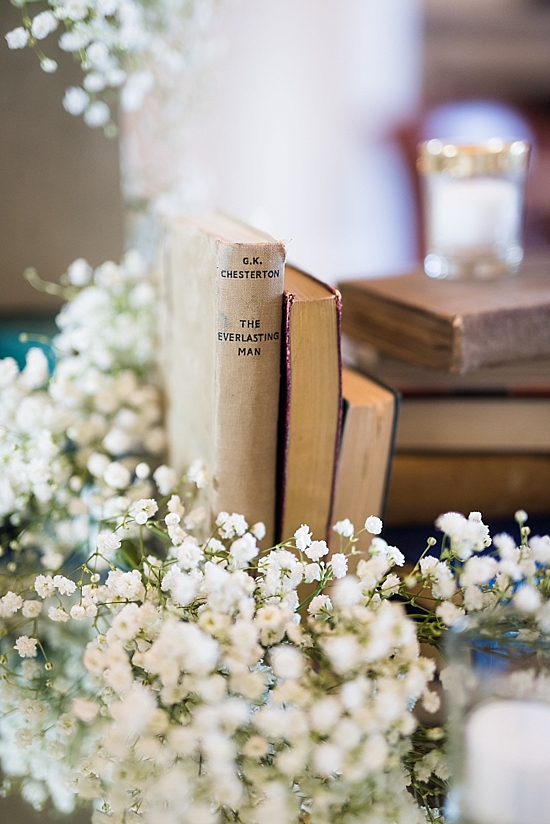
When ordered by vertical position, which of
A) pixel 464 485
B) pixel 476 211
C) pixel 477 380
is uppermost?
pixel 476 211

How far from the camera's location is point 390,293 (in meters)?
0.79

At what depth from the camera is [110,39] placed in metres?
0.75

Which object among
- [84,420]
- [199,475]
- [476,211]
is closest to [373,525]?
[199,475]

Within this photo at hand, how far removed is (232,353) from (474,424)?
0.32 metres

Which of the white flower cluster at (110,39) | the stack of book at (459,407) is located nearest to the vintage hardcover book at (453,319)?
the stack of book at (459,407)

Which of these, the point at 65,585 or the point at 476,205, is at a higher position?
the point at 476,205

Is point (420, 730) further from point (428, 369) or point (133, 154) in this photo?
point (133, 154)

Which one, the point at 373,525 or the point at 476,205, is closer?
the point at 373,525

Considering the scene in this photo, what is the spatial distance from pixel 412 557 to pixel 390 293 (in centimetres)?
26

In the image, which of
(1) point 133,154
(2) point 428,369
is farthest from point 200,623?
(1) point 133,154

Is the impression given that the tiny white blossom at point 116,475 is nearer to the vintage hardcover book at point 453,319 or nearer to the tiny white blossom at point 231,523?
the tiny white blossom at point 231,523

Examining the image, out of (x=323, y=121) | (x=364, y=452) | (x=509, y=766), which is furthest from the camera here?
(x=323, y=121)

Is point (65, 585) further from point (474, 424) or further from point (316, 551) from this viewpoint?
point (474, 424)

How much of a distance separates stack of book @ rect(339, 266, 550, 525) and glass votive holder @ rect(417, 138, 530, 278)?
2.2 inches
